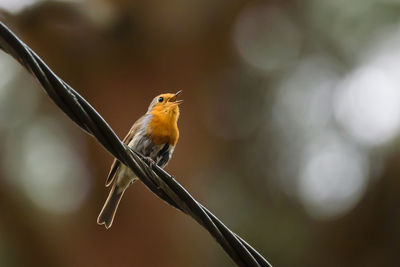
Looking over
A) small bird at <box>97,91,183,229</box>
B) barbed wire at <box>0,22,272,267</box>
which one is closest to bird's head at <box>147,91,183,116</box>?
small bird at <box>97,91,183,229</box>

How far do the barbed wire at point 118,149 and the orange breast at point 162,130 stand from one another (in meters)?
2.53

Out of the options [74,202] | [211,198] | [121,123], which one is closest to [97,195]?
[74,202]

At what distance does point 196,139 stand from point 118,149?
7.56m

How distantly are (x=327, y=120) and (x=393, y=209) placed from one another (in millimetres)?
1996

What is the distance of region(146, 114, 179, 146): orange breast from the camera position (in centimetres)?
656

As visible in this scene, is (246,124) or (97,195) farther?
(246,124)

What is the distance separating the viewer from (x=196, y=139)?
1126 centimetres

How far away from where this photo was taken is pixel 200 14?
11219 millimetres

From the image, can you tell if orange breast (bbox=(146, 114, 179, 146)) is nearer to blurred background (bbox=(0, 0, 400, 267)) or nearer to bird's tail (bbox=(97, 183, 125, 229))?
bird's tail (bbox=(97, 183, 125, 229))

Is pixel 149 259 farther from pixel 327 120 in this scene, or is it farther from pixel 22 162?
pixel 327 120

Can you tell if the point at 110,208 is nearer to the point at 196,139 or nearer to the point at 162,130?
the point at 162,130

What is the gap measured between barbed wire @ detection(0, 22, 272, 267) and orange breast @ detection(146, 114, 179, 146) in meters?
2.53

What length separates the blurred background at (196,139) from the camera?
34.3 ft

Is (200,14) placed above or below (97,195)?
above
